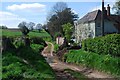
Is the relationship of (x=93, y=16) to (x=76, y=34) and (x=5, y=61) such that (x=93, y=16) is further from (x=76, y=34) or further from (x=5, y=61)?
(x=5, y=61)

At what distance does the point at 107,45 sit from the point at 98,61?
5.36 feet

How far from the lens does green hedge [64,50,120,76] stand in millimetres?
19891

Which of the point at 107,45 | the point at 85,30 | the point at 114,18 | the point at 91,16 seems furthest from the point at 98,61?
the point at 85,30

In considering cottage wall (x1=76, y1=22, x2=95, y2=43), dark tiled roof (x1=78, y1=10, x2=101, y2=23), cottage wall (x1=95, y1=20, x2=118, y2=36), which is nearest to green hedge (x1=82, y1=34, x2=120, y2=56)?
cottage wall (x1=95, y1=20, x2=118, y2=36)

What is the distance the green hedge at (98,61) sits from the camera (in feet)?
65.3

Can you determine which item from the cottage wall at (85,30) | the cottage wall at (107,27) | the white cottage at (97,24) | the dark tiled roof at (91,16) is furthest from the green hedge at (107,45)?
the cottage wall at (85,30)

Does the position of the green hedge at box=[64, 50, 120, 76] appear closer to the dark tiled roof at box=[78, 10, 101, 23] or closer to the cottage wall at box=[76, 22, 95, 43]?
the dark tiled roof at box=[78, 10, 101, 23]

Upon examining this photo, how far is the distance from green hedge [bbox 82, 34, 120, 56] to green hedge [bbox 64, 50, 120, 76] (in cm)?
76

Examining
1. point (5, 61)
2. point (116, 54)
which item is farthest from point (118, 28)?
point (5, 61)

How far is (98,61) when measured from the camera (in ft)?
72.3

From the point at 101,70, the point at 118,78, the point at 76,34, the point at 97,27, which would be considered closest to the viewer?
the point at 118,78

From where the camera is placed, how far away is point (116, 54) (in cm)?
2177

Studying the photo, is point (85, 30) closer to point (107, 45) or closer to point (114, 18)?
point (114, 18)

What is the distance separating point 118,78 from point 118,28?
3490 cm
